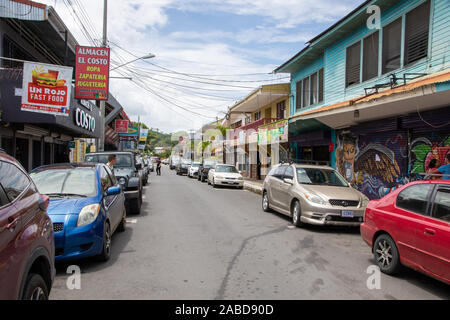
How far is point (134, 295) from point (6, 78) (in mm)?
9701

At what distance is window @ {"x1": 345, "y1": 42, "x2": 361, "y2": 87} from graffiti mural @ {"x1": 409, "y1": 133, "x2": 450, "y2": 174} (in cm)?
422

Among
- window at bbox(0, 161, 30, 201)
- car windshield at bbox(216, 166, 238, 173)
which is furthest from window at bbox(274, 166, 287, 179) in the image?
car windshield at bbox(216, 166, 238, 173)

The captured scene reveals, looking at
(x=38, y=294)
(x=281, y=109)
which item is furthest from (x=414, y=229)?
(x=281, y=109)

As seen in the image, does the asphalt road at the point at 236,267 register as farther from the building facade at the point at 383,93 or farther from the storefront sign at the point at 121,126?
the storefront sign at the point at 121,126

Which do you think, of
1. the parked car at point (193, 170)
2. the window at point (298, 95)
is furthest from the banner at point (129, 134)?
the window at point (298, 95)

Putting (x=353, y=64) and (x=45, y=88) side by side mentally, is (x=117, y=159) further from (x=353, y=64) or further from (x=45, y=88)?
(x=353, y=64)

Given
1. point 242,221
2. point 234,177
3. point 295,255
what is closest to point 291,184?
point 242,221

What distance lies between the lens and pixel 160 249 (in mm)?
6414

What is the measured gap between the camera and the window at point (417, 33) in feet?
33.8

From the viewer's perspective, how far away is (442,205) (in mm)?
4527

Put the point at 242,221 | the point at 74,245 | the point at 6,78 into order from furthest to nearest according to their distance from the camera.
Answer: the point at 6,78 < the point at 242,221 < the point at 74,245

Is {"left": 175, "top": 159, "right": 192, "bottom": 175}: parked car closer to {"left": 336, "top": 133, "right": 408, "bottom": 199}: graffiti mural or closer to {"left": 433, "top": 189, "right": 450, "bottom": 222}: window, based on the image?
{"left": 336, "top": 133, "right": 408, "bottom": 199}: graffiti mural

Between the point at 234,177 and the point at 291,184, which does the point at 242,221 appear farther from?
the point at 234,177

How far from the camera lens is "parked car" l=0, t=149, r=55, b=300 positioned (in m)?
2.60
